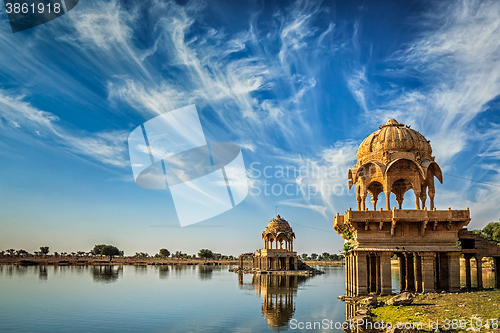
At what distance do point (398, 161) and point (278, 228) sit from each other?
52.0 m

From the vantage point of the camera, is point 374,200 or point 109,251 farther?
point 109,251

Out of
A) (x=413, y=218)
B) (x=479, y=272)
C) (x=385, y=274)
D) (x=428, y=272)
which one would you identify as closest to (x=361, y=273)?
(x=385, y=274)

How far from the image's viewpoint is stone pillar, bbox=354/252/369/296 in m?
25.6

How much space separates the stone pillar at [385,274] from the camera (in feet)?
82.0

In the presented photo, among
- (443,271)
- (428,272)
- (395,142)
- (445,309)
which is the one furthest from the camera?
(395,142)

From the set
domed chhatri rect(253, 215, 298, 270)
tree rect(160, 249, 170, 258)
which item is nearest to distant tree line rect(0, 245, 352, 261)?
tree rect(160, 249, 170, 258)

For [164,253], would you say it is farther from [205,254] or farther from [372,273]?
[372,273]

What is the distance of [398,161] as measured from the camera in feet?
87.8

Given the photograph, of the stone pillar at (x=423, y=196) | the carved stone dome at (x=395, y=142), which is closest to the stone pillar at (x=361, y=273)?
the stone pillar at (x=423, y=196)

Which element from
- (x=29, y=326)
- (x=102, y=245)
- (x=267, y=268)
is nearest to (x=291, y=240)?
(x=267, y=268)

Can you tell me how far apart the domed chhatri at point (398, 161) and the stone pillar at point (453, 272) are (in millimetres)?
3616

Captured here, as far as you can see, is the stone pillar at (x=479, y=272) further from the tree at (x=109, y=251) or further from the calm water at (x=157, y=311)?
the tree at (x=109, y=251)

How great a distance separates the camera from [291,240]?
253 feet

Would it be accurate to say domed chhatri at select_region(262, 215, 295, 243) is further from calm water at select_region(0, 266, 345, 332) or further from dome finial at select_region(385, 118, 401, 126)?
dome finial at select_region(385, 118, 401, 126)
